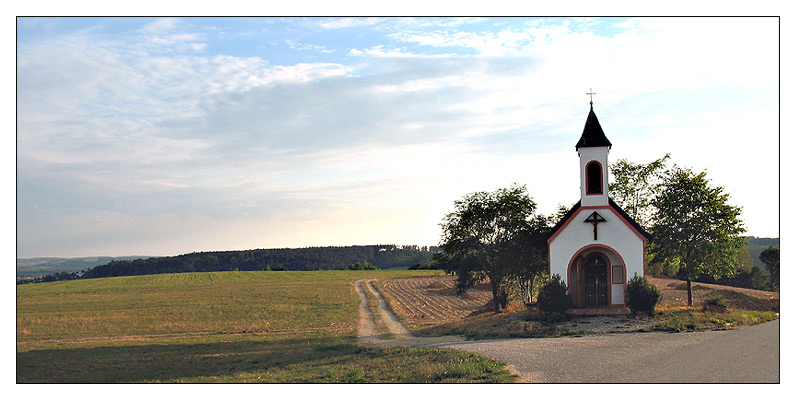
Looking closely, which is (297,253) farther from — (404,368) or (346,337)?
(404,368)

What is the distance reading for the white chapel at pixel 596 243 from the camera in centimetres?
2934

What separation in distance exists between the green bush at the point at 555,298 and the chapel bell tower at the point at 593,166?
4258 millimetres

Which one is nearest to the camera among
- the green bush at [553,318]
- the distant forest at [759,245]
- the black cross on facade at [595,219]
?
the green bush at [553,318]

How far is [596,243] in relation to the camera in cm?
2962

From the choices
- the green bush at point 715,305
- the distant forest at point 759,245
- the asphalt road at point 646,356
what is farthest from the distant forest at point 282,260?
the asphalt road at point 646,356

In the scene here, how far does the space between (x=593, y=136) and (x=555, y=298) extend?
845 centimetres

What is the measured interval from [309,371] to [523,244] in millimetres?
17485

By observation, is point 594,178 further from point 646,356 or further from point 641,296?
point 646,356

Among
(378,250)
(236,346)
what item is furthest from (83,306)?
(378,250)

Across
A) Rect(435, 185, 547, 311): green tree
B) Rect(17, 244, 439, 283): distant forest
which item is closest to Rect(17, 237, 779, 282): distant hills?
Rect(17, 244, 439, 283): distant forest

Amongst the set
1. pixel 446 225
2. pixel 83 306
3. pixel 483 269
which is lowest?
pixel 83 306

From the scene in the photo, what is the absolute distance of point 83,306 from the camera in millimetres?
55688

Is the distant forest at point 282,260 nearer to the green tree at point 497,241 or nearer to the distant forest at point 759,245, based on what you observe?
the distant forest at point 759,245

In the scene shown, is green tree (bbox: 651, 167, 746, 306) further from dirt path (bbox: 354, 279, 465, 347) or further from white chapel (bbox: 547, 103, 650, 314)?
dirt path (bbox: 354, 279, 465, 347)
